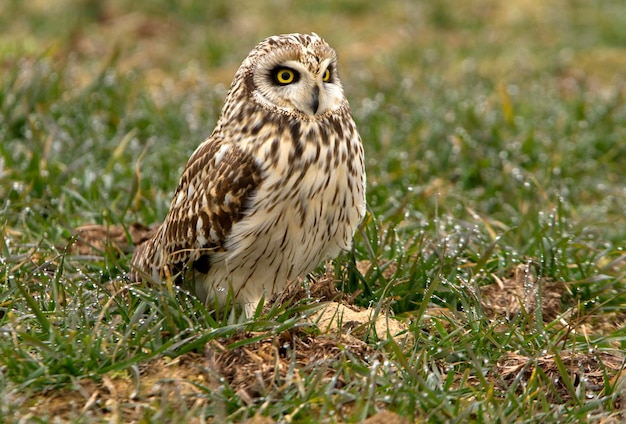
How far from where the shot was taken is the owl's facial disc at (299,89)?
13.2ft

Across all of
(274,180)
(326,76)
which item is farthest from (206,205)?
(326,76)

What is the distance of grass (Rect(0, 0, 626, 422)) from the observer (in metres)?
3.56

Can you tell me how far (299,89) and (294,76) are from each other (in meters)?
0.06

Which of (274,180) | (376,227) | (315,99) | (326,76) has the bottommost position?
(376,227)

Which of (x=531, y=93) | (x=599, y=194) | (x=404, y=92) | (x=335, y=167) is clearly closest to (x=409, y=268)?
(x=335, y=167)

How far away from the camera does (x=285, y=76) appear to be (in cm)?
406

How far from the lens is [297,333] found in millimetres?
3975

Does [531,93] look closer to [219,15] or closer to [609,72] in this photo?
[609,72]

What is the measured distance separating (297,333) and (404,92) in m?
4.37

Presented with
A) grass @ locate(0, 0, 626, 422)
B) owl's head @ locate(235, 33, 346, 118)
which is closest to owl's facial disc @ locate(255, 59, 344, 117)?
owl's head @ locate(235, 33, 346, 118)

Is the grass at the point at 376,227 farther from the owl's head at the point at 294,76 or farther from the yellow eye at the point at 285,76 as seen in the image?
the yellow eye at the point at 285,76

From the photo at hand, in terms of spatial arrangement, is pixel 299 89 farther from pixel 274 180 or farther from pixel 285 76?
pixel 274 180

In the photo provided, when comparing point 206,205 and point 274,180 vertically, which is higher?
point 274,180

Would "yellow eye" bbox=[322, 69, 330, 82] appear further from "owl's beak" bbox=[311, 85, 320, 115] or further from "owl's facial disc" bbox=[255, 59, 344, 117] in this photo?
"owl's beak" bbox=[311, 85, 320, 115]
